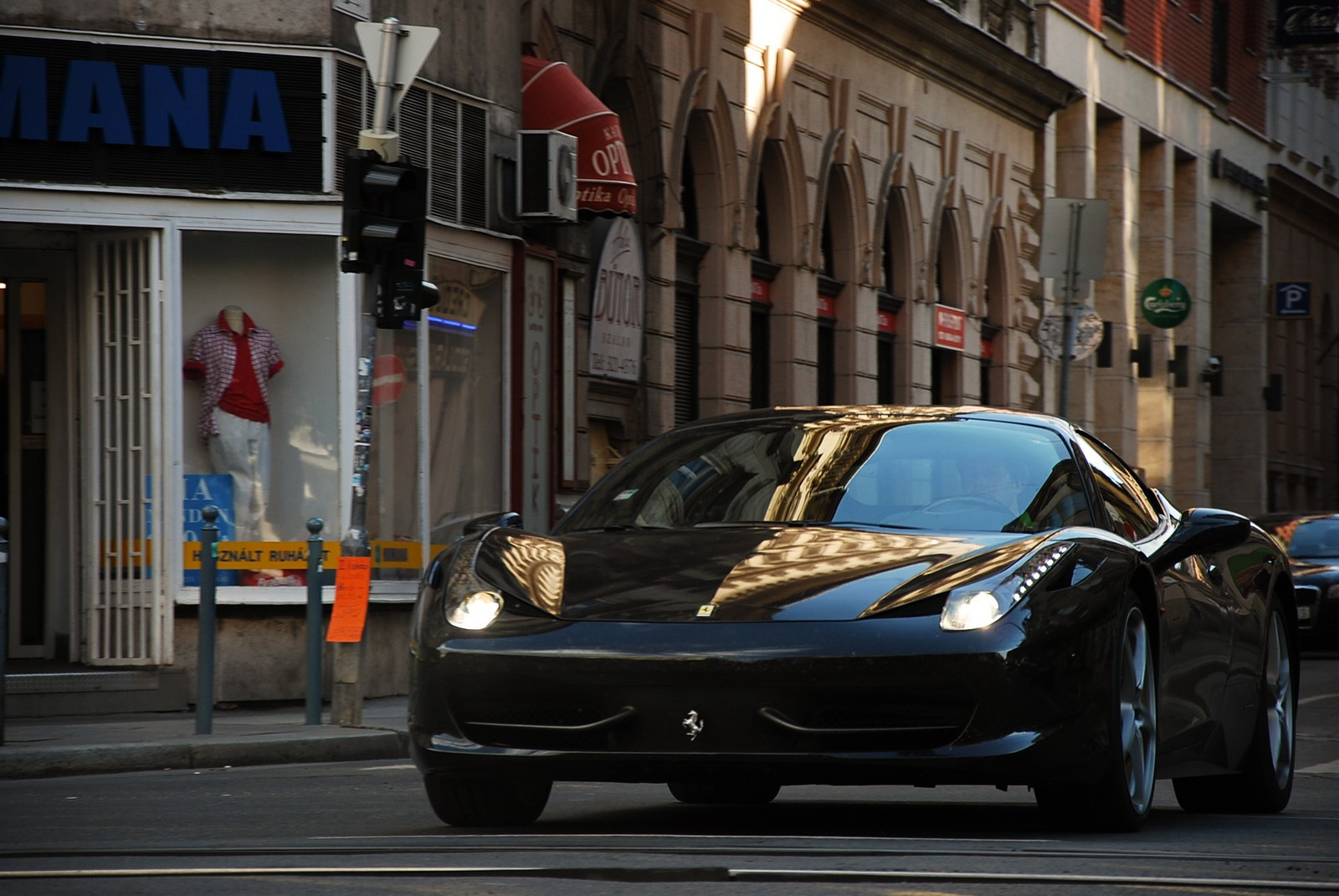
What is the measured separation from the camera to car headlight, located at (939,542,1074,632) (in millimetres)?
6617

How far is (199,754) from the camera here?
38.9 feet

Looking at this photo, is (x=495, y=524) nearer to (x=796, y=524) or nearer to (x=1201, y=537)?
(x=796, y=524)

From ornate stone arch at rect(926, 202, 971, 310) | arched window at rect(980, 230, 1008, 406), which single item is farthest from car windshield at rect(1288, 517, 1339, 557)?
arched window at rect(980, 230, 1008, 406)

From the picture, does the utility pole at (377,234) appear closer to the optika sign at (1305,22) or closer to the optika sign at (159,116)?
the optika sign at (159,116)

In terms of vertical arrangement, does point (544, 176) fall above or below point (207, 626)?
above

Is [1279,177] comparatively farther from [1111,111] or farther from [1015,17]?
[1015,17]

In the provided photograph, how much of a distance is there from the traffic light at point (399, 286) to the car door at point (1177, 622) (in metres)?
5.46

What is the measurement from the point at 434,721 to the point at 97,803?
272cm

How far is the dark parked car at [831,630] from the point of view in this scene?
6.58m

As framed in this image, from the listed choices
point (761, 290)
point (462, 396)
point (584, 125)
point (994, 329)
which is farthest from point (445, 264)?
point (994, 329)

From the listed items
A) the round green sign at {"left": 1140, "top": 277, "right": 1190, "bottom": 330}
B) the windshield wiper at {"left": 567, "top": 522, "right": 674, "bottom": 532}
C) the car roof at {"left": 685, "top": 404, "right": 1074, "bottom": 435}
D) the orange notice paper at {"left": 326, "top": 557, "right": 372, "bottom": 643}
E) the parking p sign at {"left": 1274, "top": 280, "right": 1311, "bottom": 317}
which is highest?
the parking p sign at {"left": 1274, "top": 280, "right": 1311, "bottom": 317}

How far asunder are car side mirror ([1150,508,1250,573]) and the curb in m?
5.39

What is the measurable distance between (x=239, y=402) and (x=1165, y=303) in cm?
2674

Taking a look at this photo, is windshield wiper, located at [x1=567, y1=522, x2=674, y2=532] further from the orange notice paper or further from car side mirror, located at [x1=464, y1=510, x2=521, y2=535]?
the orange notice paper
